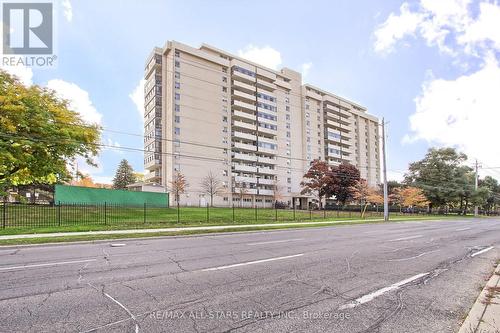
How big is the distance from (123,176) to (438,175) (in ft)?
260

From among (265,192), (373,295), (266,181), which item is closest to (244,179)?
(265,192)

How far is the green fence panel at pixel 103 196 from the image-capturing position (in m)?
34.2

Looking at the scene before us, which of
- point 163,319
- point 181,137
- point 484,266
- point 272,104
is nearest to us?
point 163,319

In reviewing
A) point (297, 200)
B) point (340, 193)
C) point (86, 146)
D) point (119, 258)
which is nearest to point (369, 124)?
point (297, 200)

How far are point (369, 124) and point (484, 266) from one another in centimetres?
10991

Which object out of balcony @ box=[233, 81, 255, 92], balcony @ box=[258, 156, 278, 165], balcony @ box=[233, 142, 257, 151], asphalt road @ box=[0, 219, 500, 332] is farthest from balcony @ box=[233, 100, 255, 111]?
asphalt road @ box=[0, 219, 500, 332]

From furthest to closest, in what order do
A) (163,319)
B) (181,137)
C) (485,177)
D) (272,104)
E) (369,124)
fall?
(369,124), (485,177), (272,104), (181,137), (163,319)

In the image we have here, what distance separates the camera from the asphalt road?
176 inches

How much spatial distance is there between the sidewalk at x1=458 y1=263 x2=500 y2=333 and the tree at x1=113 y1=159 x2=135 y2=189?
289ft

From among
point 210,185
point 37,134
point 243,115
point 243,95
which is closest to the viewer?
point 37,134

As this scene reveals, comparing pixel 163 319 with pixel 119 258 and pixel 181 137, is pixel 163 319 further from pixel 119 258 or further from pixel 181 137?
pixel 181 137

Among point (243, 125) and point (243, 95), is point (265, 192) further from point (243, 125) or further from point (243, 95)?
point (243, 95)

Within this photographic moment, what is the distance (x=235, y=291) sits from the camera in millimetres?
5918

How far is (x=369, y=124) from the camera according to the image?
112m
